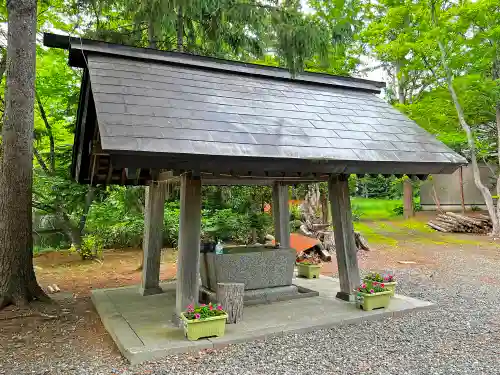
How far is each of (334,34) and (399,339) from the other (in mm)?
6365

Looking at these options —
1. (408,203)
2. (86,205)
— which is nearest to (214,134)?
(86,205)

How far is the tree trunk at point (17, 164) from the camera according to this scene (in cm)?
547

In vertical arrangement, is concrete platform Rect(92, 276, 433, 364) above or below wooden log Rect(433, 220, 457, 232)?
below

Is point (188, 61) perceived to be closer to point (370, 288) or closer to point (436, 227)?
point (370, 288)

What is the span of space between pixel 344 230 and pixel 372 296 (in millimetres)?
1011

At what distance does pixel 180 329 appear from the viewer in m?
4.64

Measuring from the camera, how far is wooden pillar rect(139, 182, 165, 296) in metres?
6.40

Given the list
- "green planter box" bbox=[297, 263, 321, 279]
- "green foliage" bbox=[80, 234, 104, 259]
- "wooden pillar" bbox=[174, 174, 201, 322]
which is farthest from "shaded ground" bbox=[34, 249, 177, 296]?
"wooden pillar" bbox=[174, 174, 201, 322]

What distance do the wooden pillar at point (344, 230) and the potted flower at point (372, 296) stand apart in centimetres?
27

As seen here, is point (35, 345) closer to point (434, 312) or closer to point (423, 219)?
point (434, 312)

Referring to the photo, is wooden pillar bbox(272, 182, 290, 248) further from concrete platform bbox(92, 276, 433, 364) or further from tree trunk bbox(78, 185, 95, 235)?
tree trunk bbox(78, 185, 95, 235)

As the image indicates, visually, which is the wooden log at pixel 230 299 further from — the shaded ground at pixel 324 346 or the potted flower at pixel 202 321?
the shaded ground at pixel 324 346

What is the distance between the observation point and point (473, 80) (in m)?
12.4

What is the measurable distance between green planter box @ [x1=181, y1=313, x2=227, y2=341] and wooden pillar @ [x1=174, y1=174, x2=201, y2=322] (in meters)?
0.33
